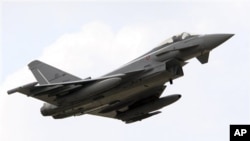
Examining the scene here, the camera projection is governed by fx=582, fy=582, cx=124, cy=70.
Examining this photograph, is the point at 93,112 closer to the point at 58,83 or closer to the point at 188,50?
the point at 58,83

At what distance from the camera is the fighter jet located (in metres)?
29.9

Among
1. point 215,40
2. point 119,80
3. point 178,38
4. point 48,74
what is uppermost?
point 178,38

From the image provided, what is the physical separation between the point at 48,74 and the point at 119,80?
18.5ft

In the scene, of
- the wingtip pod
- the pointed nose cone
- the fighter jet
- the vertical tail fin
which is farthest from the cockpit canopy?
the wingtip pod

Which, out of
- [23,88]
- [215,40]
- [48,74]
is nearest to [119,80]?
[23,88]

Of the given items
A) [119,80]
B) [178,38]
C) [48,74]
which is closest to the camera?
[119,80]

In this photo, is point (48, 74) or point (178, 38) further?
point (48, 74)

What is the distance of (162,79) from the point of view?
30219 millimetres

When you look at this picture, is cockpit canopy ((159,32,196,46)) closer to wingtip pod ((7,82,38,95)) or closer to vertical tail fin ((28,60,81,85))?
vertical tail fin ((28,60,81,85))

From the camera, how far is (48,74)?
110ft

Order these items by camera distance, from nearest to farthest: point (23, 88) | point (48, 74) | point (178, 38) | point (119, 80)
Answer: point (119, 80), point (23, 88), point (178, 38), point (48, 74)

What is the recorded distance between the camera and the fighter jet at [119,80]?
29.9 m

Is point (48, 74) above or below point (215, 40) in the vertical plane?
below

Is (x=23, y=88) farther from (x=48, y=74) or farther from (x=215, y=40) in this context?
(x=215, y=40)
